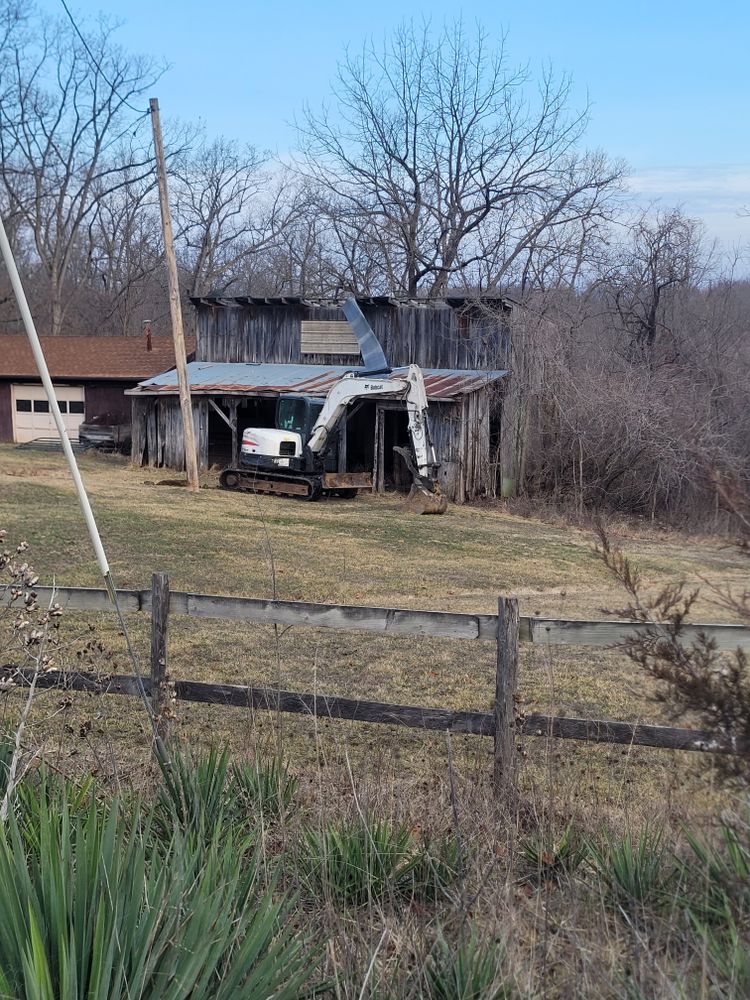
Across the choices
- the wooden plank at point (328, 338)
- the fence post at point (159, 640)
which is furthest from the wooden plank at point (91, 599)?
the wooden plank at point (328, 338)

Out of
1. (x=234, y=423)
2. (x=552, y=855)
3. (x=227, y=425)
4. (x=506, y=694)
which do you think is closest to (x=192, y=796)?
(x=552, y=855)

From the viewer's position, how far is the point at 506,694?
19.2 ft

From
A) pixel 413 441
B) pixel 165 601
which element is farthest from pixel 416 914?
pixel 413 441

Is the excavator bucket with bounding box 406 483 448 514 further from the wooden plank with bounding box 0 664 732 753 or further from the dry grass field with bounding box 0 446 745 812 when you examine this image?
the wooden plank with bounding box 0 664 732 753

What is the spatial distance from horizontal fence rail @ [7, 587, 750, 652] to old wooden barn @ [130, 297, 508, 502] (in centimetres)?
2011

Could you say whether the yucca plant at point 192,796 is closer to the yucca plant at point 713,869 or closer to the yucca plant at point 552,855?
the yucca plant at point 552,855

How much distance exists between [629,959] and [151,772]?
291cm

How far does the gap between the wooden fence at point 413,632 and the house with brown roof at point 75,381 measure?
3062cm

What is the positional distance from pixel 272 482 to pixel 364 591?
11.6 m

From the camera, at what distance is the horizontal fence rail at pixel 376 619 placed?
20.5ft

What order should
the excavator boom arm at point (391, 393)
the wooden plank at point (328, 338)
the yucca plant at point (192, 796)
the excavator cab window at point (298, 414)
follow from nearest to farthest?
1. the yucca plant at point (192, 796)
2. the excavator boom arm at point (391, 393)
3. the excavator cab window at point (298, 414)
4. the wooden plank at point (328, 338)

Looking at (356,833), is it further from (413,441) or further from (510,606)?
(413,441)

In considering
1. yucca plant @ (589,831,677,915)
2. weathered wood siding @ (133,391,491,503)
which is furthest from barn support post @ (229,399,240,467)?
yucca plant @ (589,831,677,915)

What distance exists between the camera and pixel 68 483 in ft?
81.7
